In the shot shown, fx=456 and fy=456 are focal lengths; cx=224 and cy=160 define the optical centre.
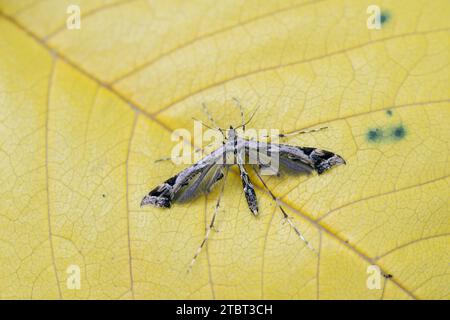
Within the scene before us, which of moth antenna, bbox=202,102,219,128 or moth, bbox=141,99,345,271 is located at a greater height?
moth antenna, bbox=202,102,219,128

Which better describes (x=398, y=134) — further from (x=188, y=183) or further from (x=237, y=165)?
A: (x=188, y=183)

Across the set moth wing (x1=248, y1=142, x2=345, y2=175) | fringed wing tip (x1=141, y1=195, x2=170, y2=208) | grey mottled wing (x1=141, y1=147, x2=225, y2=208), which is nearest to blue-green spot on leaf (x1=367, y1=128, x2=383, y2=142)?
moth wing (x1=248, y1=142, x2=345, y2=175)

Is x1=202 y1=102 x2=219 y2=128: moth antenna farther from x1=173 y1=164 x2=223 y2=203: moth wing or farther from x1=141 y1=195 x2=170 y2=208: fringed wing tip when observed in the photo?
x1=141 y1=195 x2=170 y2=208: fringed wing tip

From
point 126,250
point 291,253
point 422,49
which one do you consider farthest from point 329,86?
point 126,250

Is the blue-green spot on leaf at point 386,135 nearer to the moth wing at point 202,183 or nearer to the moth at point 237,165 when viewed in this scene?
the moth at point 237,165

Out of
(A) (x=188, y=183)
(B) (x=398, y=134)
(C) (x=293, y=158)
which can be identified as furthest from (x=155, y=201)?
(B) (x=398, y=134)
